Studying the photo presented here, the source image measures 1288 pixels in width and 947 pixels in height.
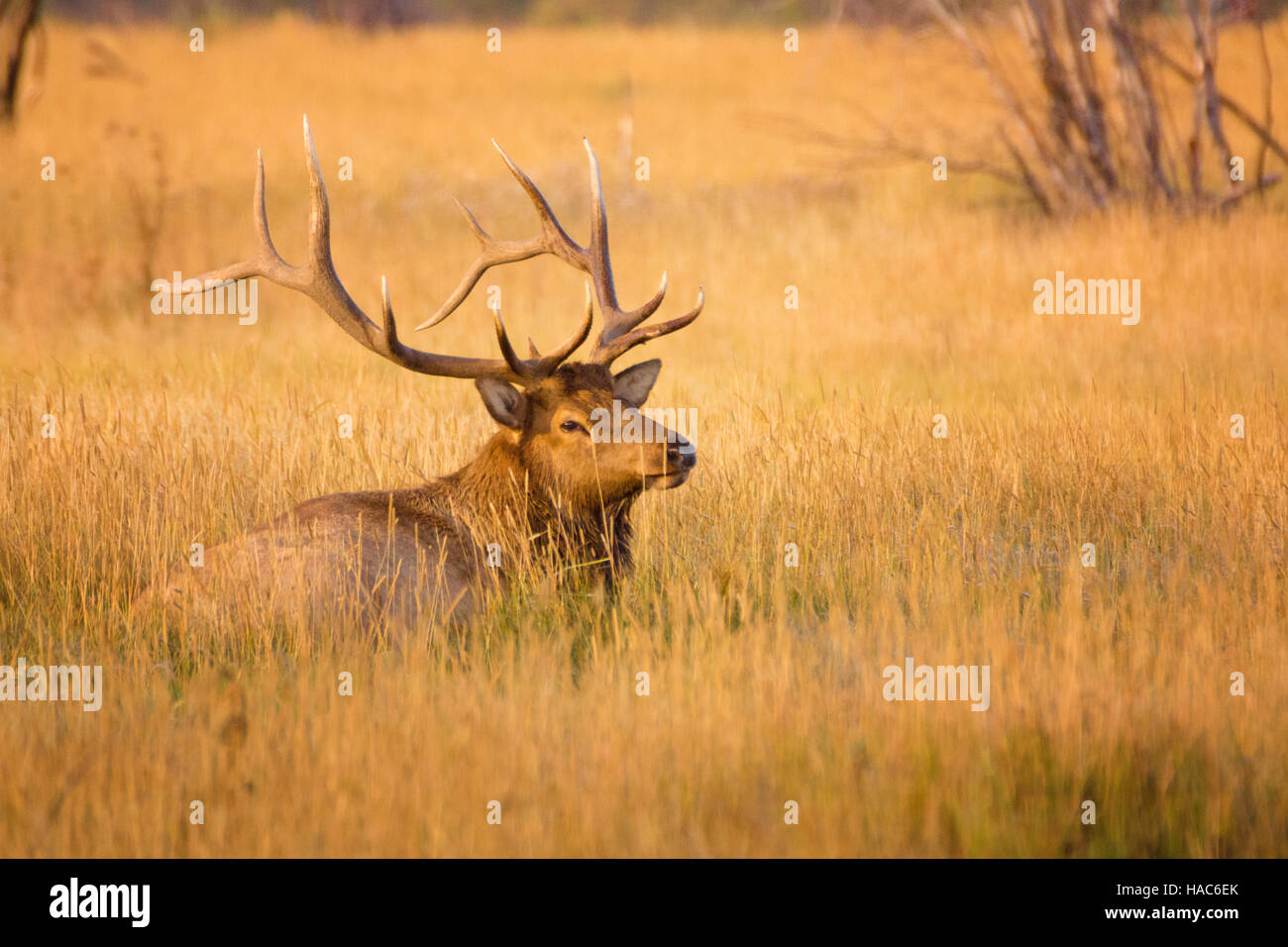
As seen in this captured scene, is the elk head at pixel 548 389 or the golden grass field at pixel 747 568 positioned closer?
the golden grass field at pixel 747 568

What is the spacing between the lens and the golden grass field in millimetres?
4219

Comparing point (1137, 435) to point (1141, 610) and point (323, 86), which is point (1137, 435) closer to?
point (1141, 610)

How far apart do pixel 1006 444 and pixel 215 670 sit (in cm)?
491

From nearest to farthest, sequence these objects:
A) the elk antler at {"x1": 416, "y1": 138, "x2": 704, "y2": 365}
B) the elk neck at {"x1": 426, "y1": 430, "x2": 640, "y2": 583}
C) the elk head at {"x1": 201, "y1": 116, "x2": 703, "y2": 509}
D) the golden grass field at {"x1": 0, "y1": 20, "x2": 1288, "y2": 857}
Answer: the golden grass field at {"x1": 0, "y1": 20, "x2": 1288, "y2": 857}
the elk head at {"x1": 201, "y1": 116, "x2": 703, "y2": 509}
the elk neck at {"x1": 426, "y1": 430, "x2": 640, "y2": 583}
the elk antler at {"x1": 416, "y1": 138, "x2": 704, "y2": 365}

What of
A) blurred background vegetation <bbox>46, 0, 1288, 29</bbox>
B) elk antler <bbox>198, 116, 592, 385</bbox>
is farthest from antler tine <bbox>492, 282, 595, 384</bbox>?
blurred background vegetation <bbox>46, 0, 1288, 29</bbox>

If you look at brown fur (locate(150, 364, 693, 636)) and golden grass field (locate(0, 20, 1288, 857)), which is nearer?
golden grass field (locate(0, 20, 1288, 857))

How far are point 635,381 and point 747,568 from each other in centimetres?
103

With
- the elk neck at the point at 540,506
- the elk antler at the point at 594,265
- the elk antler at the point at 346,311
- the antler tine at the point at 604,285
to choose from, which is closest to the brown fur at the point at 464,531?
the elk neck at the point at 540,506

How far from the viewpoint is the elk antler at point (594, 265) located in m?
6.44

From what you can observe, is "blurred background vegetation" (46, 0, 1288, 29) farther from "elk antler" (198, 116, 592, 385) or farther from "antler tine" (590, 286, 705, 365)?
"elk antler" (198, 116, 592, 385)

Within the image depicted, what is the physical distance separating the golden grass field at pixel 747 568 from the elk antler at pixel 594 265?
957 millimetres

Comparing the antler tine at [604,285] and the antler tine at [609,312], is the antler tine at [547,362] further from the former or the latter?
the antler tine at [604,285]

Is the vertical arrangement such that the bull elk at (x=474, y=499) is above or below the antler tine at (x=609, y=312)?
below

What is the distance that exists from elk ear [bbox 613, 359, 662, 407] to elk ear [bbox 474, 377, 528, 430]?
1.54 feet
